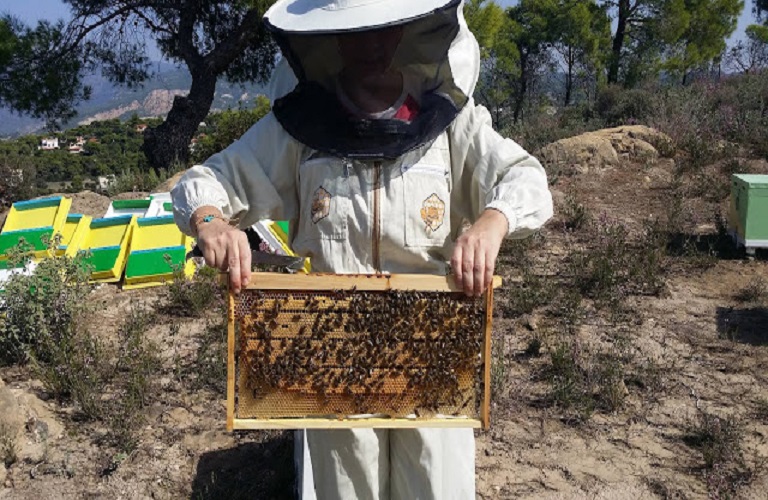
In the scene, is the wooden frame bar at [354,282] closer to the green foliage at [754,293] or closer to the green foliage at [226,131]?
the green foliage at [754,293]

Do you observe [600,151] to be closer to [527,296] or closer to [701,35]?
[527,296]

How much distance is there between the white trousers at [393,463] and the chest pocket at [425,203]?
1.66 feet

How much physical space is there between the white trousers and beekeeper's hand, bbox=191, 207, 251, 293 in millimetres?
526

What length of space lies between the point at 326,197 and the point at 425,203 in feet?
0.85

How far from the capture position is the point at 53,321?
419 centimetres

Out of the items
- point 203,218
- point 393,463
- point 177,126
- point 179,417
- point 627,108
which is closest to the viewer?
point 203,218

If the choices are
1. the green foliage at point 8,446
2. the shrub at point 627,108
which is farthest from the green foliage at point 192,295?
the shrub at point 627,108

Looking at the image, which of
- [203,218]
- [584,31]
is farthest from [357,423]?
[584,31]

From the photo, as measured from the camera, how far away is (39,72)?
12.2 m

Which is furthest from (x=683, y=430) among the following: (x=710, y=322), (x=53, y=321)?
(x=53, y=321)

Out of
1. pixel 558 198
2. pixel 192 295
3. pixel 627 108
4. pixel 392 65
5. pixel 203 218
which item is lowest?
pixel 192 295

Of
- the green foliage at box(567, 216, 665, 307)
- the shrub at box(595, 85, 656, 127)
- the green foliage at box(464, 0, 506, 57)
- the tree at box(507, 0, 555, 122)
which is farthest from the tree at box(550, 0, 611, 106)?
the green foliage at box(567, 216, 665, 307)

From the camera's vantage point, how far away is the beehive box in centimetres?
163

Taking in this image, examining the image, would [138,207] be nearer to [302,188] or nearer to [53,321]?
[53,321]
